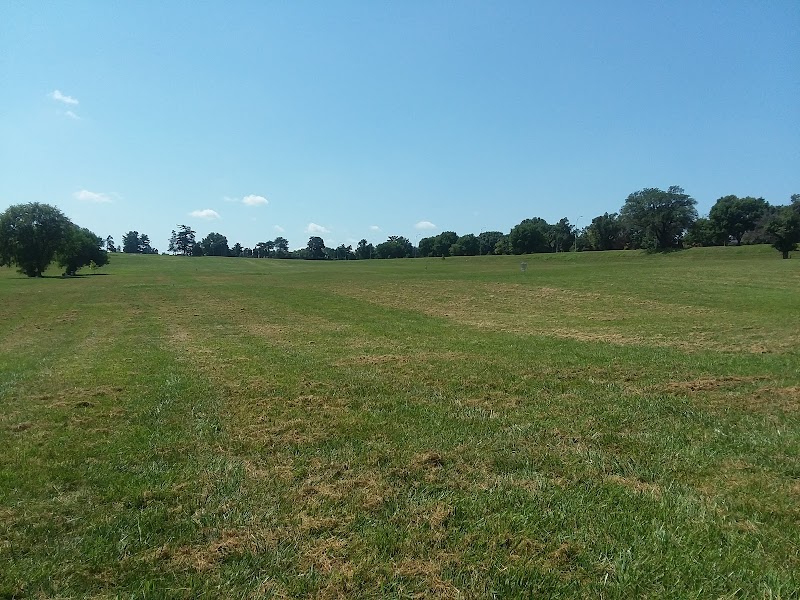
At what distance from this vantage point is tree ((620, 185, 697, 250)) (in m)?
97.9

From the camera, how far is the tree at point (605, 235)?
123 m

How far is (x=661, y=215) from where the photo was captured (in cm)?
9762

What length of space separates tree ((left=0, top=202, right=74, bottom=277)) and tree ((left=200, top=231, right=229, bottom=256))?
120331 millimetres

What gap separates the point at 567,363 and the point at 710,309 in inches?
529

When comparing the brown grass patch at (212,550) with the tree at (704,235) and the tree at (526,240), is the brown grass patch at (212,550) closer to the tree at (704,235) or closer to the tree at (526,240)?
the tree at (704,235)

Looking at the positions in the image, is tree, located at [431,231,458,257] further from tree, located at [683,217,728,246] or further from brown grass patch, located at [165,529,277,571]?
brown grass patch, located at [165,529,277,571]

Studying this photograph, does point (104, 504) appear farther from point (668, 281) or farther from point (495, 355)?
point (668, 281)

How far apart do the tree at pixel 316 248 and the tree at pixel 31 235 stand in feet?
400

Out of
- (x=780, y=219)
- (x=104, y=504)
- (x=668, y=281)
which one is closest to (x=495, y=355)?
(x=104, y=504)

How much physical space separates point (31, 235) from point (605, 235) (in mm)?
116665

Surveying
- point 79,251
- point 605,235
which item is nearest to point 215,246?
point 79,251

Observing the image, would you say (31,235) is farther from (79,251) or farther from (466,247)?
(466,247)

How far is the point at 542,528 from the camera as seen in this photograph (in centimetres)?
426

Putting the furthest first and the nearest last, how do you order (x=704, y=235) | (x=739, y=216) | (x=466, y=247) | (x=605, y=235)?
(x=466, y=247) → (x=605, y=235) → (x=704, y=235) → (x=739, y=216)
